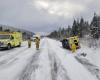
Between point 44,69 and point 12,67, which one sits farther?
point 12,67

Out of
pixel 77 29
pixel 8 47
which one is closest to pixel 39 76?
pixel 8 47

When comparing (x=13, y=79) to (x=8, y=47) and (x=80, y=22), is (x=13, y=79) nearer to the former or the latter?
(x=8, y=47)

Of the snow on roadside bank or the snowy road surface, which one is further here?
the snow on roadside bank

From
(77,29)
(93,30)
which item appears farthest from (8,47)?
(77,29)

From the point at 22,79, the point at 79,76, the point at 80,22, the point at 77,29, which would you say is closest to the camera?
the point at 22,79

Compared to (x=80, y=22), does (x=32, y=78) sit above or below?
below

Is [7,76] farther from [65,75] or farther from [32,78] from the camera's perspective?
[65,75]

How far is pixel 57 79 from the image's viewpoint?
9.64 metres

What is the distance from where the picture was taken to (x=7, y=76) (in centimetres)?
1053

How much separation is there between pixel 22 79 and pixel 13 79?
0.39m

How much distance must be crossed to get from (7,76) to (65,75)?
2.57 metres

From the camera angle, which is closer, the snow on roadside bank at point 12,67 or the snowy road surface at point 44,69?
the snowy road surface at point 44,69

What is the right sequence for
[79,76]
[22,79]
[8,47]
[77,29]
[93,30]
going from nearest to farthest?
[22,79], [79,76], [8,47], [93,30], [77,29]

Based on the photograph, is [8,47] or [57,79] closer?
[57,79]
